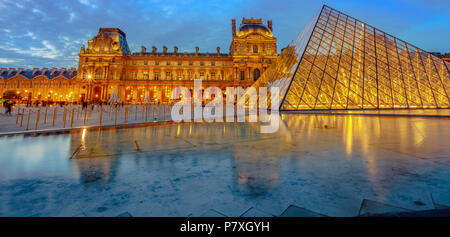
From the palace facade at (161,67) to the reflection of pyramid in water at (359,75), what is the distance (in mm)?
28526

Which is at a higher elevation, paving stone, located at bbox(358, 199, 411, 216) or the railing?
the railing

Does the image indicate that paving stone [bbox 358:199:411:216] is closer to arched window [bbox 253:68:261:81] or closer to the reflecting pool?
the reflecting pool

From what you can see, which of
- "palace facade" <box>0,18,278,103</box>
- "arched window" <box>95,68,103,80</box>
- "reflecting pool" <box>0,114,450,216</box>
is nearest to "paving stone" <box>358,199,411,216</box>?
"reflecting pool" <box>0,114,450,216</box>

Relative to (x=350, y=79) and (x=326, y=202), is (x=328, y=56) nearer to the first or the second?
(x=350, y=79)

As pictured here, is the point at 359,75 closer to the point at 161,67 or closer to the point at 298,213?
the point at 298,213

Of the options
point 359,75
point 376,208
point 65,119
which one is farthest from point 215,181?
point 359,75

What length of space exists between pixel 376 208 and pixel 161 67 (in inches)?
2142

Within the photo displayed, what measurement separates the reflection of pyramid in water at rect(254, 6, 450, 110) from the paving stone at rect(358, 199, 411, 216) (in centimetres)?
1314

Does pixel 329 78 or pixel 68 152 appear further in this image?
pixel 329 78

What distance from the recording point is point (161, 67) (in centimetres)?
5128

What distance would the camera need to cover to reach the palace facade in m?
46.4
